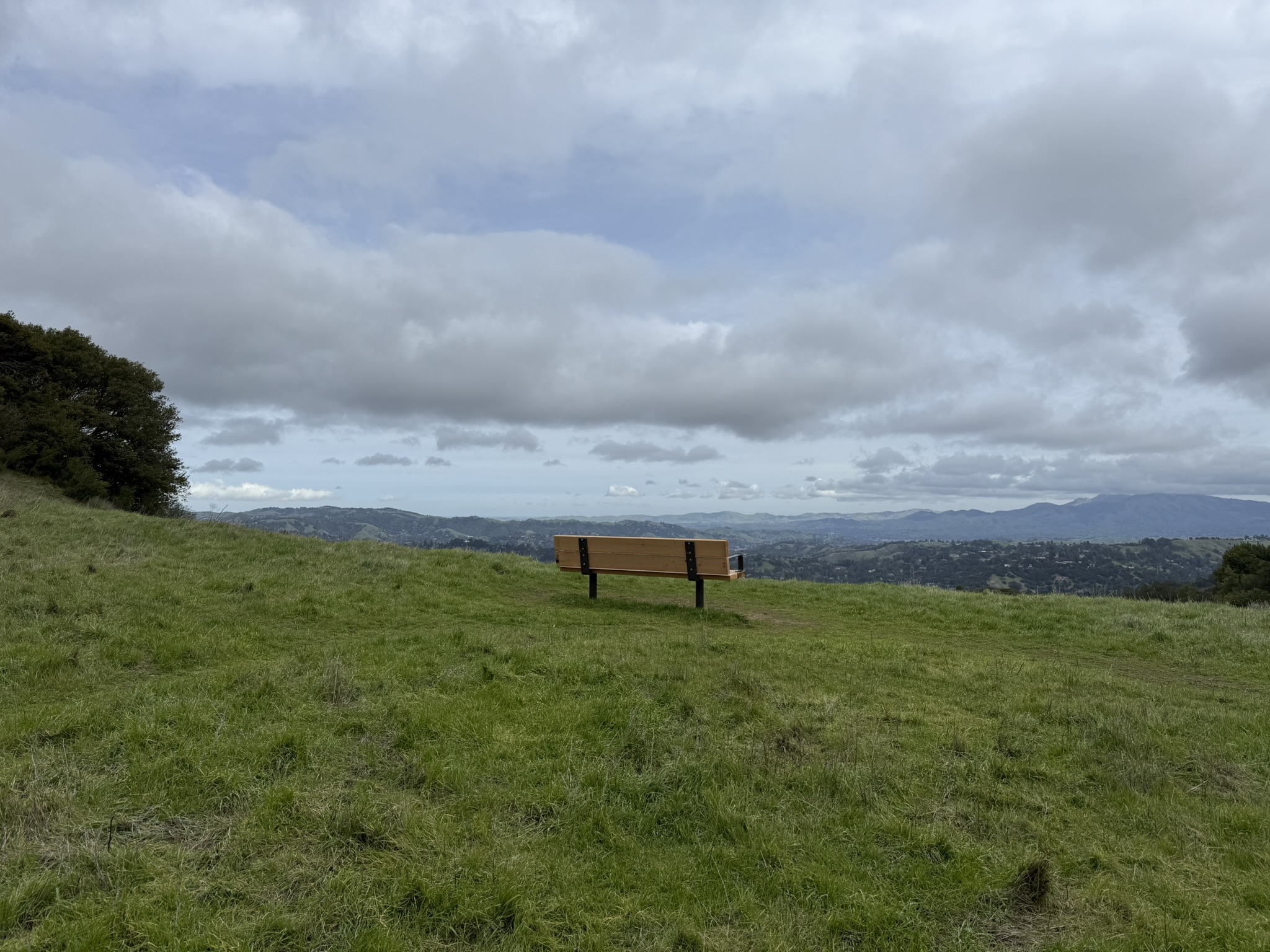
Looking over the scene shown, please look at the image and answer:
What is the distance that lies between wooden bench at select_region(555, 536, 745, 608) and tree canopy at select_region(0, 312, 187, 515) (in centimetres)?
2090

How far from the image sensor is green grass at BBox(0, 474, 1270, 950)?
141 inches

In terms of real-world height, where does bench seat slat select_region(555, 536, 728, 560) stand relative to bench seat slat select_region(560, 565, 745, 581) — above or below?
above

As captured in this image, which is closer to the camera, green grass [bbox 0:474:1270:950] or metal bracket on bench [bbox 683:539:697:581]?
green grass [bbox 0:474:1270:950]

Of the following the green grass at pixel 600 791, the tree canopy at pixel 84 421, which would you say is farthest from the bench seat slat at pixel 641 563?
the tree canopy at pixel 84 421

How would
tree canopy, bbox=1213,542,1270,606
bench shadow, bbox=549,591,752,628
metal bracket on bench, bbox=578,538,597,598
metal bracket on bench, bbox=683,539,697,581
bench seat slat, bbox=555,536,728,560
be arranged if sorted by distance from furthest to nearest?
tree canopy, bbox=1213,542,1270,606
metal bracket on bench, bbox=578,538,597,598
metal bracket on bench, bbox=683,539,697,581
bench seat slat, bbox=555,536,728,560
bench shadow, bbox=549,591,752,628

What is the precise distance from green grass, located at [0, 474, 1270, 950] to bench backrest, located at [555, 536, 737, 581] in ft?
9.31

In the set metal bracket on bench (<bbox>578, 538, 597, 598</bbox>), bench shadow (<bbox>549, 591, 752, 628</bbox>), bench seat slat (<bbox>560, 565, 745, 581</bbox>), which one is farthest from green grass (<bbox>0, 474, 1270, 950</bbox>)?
metal bracket on bench (<bbox>578, 538, 597, 598</bbox>)

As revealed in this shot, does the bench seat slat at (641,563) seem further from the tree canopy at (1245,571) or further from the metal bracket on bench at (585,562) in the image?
the tree canopy at (1245,571)

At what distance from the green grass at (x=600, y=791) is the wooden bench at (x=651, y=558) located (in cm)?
285

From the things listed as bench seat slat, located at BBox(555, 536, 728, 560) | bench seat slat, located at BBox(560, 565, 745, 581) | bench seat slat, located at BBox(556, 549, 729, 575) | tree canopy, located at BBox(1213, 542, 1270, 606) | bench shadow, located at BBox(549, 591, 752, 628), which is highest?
bench seat slat, located at BBox(555, 536, 728, 560)

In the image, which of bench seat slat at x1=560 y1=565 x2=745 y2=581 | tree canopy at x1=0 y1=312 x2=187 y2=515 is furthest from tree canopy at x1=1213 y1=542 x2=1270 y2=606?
tree canopy at x1=0 y1=312 x2=187 y2=515

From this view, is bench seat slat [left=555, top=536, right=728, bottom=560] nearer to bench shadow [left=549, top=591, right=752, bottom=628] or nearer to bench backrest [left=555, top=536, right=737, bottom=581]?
bench backrest [left=555, top=536, right=737, bottom=581]

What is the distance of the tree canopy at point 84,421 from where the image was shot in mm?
24969

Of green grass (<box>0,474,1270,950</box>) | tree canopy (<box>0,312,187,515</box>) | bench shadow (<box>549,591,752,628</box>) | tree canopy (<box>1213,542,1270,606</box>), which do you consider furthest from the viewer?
tree canopy (<box>1213,542,1270,606</box>)
